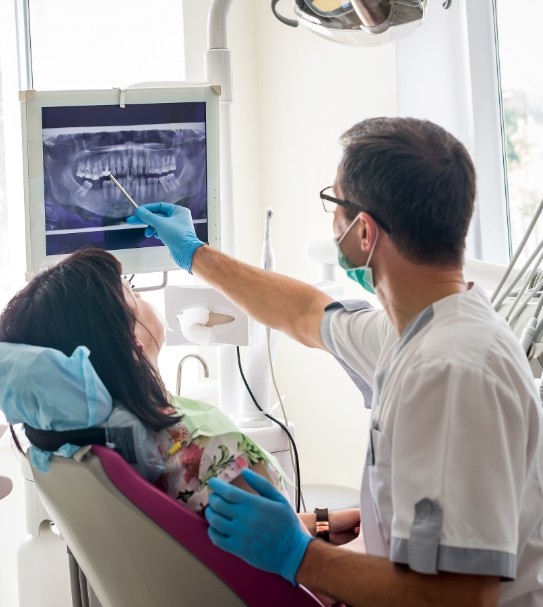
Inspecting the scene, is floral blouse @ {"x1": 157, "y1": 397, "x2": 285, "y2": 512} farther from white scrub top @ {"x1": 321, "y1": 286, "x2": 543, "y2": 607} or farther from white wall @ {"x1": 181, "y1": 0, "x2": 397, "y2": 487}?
white wall @ {"x1": 181, "y1": 0, "x2": 397, "y2": 487}

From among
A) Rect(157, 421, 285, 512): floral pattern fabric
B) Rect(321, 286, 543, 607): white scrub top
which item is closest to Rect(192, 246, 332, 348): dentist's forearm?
Rect(157, 421, 285, 512): floral pattern fabric

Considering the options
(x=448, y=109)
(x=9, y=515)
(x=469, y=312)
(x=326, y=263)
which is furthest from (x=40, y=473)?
(x=448, y=109)

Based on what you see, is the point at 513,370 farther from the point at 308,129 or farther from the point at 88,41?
the point at 88,41

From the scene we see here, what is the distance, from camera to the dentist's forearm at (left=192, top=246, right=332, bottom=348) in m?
1.93

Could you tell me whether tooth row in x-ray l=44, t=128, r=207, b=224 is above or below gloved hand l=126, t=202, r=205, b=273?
above

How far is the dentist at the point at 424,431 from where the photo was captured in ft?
3.79

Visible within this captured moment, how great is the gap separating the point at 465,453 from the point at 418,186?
410 millimetres

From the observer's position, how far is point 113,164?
6.45ft

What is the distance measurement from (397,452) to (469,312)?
235 millimetres

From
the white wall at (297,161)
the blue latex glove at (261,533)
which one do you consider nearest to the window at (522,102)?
the white wall at (297,161)

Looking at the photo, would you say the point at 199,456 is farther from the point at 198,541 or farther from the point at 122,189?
the point at 122,189

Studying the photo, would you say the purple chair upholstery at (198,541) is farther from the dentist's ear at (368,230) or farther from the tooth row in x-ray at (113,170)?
the tooth row in x-ray at (113,170)

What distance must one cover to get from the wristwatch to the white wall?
130 centimetres

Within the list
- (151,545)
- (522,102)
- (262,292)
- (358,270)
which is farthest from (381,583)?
(522,102)
